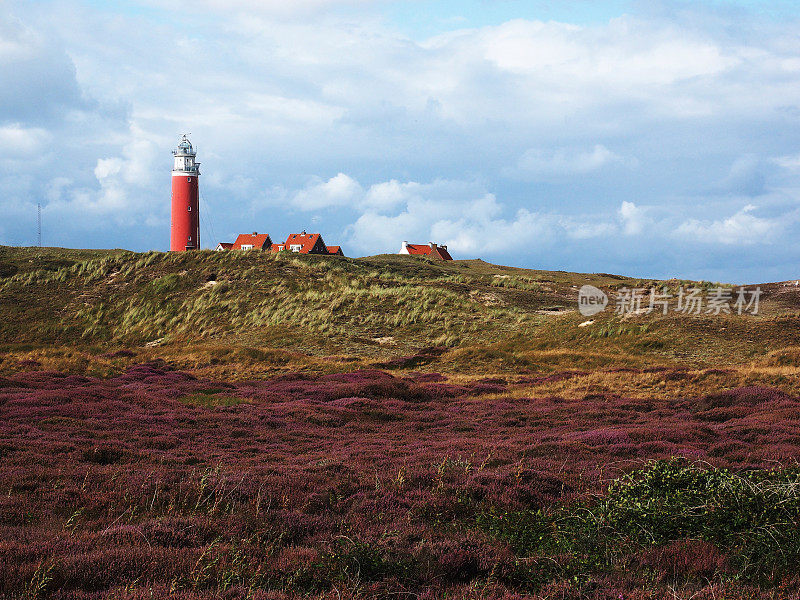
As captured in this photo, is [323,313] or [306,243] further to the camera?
[306,243]

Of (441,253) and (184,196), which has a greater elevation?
(184,196)

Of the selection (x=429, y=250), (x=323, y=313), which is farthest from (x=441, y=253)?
(x=323, y=313)

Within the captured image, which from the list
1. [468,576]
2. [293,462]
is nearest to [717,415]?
[293,462]

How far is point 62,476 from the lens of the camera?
11.3 metres

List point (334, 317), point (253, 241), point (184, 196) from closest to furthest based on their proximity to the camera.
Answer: point (334, 317)
point (184, 196)
point (253, 241)

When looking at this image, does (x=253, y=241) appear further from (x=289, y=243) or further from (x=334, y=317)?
(x=334, y=317)

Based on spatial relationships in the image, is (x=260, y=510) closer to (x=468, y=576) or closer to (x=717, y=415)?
(x=468, y=576)

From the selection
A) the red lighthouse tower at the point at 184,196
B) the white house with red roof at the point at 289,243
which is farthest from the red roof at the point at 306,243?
the red lighthouse tower at the point at 184,196

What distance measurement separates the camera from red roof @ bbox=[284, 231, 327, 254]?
404 ft

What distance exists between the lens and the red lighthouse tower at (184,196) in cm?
9125

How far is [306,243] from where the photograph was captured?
12394 centimetres

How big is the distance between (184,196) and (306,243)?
35.4m

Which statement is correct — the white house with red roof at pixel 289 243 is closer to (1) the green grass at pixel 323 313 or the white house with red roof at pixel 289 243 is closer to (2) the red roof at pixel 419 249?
(2) the red roof at pixel 419 249

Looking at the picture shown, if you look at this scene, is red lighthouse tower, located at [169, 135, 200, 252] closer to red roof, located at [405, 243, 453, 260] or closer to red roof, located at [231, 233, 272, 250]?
red roof, located at [231, 233, 272, 250]
